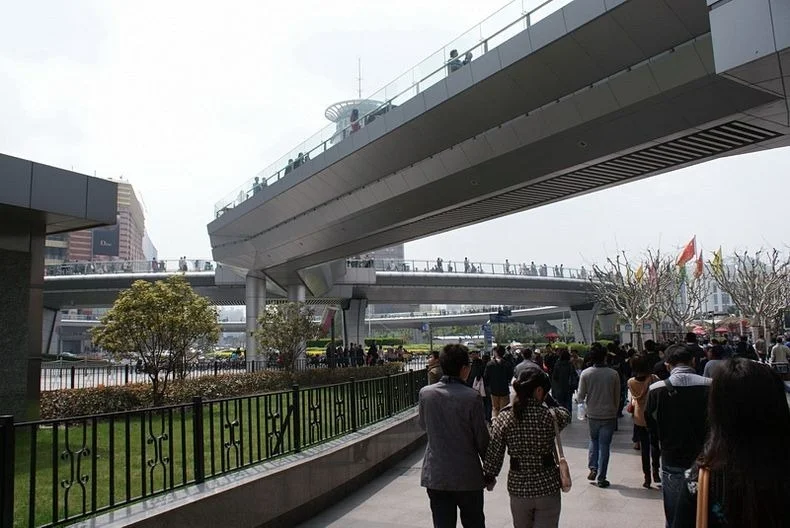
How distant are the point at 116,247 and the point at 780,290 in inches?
4706

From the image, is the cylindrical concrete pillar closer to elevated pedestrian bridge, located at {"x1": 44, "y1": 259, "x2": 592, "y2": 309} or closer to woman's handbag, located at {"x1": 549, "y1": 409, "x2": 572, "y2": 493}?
elevated pedestrian bridge, located at {"x1": 44, "y1": 259, "x2": 592, "y2": 309}

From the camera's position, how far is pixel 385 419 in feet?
35.2

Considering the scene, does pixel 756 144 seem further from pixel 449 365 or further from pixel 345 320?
pixel 345 320

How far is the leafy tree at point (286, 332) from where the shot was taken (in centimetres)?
2362

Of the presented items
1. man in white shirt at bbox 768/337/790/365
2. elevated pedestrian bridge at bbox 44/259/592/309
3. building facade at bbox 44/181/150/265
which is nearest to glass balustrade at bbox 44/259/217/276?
elevated pedestrian bridge at bbox 44/259/592/309

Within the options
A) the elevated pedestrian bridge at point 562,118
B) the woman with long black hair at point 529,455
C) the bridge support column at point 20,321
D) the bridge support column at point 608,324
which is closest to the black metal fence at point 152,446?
the bridge support column at point 20,321

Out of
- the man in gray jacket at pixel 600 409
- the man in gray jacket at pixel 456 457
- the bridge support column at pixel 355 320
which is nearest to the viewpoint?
the man in gray jacket at pixel 456 457

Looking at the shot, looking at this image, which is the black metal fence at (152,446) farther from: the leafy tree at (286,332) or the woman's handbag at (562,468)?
the leafy tree at (286,332)

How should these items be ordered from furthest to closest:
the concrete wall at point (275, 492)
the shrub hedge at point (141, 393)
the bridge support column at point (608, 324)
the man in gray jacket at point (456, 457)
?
the bridge support column at point (608, 324)
the shrub hedge at point (141, 393)
the concrete wall at point (275, 492)
the man in gray jacket at point (456, 457)

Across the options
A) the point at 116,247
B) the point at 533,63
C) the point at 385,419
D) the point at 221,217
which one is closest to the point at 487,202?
the point at 533,63

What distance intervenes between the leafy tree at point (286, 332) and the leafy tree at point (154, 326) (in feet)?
24.2

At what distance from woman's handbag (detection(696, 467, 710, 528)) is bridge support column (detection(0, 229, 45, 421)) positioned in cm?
1143

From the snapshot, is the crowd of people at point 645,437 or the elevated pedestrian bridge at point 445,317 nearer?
the crowd of people at point 645,437

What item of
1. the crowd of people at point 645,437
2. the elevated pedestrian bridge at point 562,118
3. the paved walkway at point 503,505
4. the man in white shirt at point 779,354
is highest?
the elevated pedestrian bridge at point 562,118
